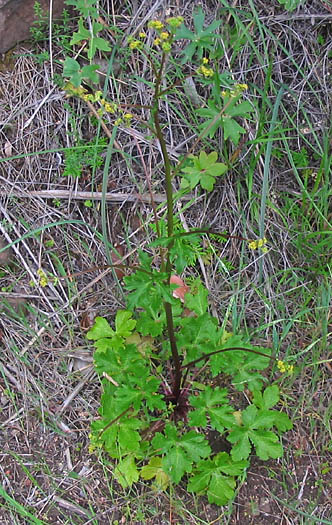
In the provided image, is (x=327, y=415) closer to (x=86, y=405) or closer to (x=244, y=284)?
(x=244, y=284)

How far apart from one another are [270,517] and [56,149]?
192cm

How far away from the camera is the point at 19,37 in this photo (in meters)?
2.78

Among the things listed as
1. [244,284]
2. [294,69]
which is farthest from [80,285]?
[294,69]

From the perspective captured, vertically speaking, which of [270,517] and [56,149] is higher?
[56,149]

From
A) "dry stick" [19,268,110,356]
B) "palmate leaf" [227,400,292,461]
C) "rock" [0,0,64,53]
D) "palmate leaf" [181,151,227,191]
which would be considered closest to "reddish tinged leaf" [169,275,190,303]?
"dry stick" [19,268,110,356]

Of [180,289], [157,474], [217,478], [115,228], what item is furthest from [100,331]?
[217,478]

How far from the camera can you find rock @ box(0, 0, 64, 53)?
8.92 feet

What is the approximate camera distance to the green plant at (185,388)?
7.39 ft

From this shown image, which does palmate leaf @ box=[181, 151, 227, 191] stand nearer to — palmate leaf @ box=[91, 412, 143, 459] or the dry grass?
the dry grass

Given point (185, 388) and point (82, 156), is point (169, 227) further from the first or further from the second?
point (82, 156)

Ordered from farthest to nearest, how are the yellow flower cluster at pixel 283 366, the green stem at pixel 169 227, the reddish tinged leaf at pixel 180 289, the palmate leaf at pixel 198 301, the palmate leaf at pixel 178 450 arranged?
the reddish tinged leaf at pixel 180 289 < the palmate leaf at pixel 198 301 < the palmate leaf at pixel 178 450 < the yellow flower cluster at pixel 283 366 < the green stem at pixel 169 227

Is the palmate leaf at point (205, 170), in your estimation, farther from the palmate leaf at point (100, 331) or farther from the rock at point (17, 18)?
the rock at point (17, 18)

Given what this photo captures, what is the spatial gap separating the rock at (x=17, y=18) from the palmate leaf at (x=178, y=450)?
1970 mm

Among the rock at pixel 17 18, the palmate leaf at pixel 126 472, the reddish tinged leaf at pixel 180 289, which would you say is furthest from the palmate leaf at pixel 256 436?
the rock at pixel 17 18
